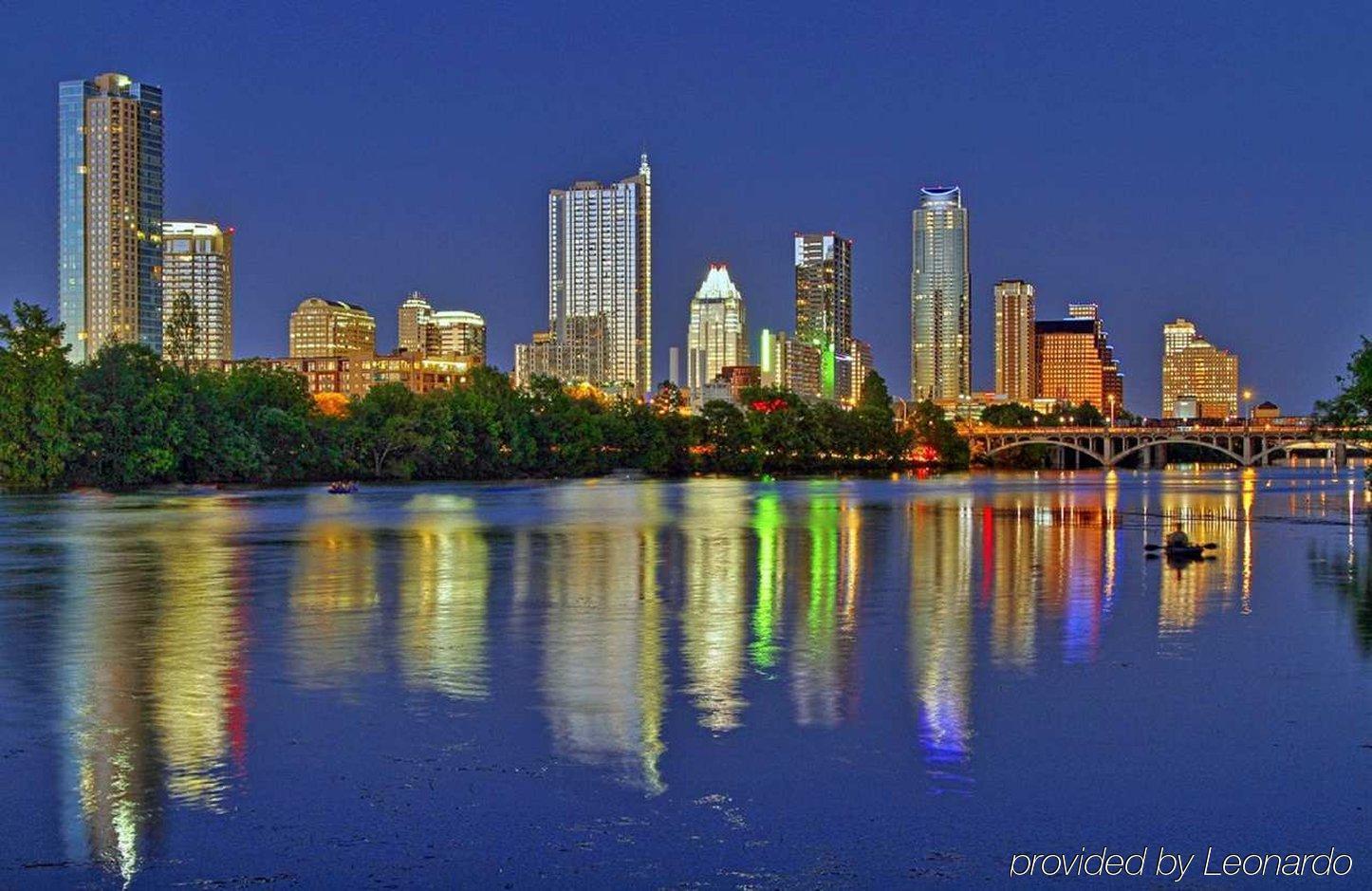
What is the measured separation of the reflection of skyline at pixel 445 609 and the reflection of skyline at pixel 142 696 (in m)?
2.87

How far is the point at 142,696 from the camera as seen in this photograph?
68.1ft

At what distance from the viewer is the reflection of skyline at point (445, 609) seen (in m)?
22.6

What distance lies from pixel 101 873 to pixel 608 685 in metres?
9.59

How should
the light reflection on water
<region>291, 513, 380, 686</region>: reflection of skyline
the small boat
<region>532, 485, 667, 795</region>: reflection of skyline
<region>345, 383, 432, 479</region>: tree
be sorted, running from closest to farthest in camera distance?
<region>532, 485, 667, 795</region>: reflection of skyline → the light reflection on water → <region>291, 513, 380, 686</region>: reflection of skyline → the small boat → <region>345, 383, 432, 479</region>: tree

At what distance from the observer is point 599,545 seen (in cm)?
5225

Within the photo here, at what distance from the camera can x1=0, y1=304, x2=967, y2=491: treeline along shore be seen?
107250mm

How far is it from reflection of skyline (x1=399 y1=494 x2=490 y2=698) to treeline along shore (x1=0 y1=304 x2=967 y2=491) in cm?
5727

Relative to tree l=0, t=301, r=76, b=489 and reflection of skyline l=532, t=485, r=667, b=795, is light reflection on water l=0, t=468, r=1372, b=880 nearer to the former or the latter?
reflection of skyline l=532, t=485, r=667, b=795

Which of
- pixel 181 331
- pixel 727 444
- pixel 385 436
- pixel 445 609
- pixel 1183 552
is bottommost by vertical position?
pixel 445 609

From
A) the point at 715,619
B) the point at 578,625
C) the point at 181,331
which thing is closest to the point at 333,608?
the point at 578,625

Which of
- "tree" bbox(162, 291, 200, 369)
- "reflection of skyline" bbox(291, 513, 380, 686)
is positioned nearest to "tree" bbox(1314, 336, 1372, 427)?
"reflection of skyline" bbox(291, 513, 380, 686)

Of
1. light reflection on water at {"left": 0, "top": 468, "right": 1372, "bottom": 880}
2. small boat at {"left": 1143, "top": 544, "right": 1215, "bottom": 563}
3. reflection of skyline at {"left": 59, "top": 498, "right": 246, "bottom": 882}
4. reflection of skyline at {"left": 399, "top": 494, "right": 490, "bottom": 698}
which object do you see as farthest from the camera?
small boat at {"left": 1143, "top": 544, "right": 1215, "bottom": 563}

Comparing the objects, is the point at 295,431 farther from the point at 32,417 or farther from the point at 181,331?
the point at 181,331

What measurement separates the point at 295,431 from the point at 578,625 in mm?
107313
